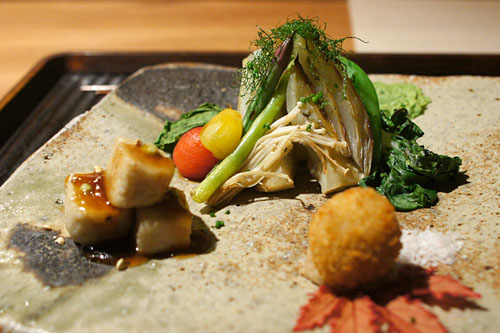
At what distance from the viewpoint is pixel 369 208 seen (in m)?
2.11

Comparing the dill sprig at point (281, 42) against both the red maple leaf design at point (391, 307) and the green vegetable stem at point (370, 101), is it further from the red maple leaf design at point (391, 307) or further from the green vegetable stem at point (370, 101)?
the red maple leaf design at point (391, 307)

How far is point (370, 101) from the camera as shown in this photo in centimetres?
304

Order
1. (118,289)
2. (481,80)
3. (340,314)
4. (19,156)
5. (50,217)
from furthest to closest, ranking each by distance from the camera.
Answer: (481,80) → (19,156) → (50,217) → (118,289) → (340,314)

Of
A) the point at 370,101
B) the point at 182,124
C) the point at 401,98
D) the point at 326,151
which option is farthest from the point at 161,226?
the point at 401,98

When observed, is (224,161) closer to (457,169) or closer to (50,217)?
(50,217)

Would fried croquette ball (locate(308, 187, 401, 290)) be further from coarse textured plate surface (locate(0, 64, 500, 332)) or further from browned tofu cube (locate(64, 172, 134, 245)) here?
browned tofu cube (locate(64, 172, 134, 245))

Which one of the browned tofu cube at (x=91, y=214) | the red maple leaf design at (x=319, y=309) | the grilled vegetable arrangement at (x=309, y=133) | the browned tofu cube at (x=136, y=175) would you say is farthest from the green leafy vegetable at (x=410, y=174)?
the browned tofu cube at (x=91, y=214)

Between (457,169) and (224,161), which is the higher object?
(224,161)

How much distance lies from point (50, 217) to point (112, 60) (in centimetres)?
238

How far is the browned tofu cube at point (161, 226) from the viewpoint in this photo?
2.44 metres

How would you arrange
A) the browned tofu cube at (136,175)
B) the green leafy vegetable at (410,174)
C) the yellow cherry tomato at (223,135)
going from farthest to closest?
the yellow cherry tomato at (223,135) < the green leafy vegetable at (410,174) < the browned tofu cube at (136,175)

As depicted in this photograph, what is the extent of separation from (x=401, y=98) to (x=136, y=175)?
2336 millimetres

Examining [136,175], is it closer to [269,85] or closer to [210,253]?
[210,253]

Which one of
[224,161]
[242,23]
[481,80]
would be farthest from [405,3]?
[224,161]
